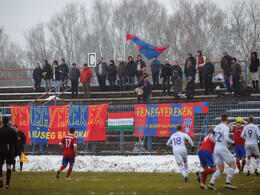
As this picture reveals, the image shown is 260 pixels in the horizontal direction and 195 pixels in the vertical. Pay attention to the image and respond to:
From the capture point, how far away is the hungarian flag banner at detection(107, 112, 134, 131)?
958 inches

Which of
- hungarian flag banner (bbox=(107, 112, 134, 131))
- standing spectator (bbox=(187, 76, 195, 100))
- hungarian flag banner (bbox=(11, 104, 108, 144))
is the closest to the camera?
hungarian flag banner (bbox=(107, 112, 134, 131))

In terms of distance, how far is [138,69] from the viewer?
28.7 metres

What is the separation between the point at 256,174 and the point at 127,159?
694cm

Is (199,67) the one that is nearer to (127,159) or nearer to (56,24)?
(127,159)

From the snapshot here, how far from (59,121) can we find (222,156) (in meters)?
13.3

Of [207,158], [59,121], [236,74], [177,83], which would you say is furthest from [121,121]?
[207,158]

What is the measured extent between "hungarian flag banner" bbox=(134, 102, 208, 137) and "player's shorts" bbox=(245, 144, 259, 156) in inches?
196

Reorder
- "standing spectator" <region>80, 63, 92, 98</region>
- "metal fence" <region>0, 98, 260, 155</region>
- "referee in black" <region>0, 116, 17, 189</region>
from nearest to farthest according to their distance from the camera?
"referee in black" <region>0, 116, 17, 189</region> → "metal fence" <region>0, 98, 260, 155</region> → "standing spectator" <region>80, 63, 92, 98</region>

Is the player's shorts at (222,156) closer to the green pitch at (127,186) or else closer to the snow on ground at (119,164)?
the green pitch at (127,186)

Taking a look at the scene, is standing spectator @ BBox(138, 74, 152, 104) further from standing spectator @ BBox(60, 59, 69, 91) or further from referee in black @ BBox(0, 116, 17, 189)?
referee in black @ BBox(0, 116, 17, 189)

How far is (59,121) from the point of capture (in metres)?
25.3

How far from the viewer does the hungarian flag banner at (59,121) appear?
2459 centimetres

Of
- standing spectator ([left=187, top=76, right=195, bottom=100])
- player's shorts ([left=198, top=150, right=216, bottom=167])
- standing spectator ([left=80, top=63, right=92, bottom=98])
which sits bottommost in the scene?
player's shorts ([left=198, top=150, right=216, bottom=167])

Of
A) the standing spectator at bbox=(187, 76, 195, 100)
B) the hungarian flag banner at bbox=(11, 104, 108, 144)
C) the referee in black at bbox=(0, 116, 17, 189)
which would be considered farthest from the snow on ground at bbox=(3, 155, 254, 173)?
the referee in black at bbox=(0, 116, 17, 189)
